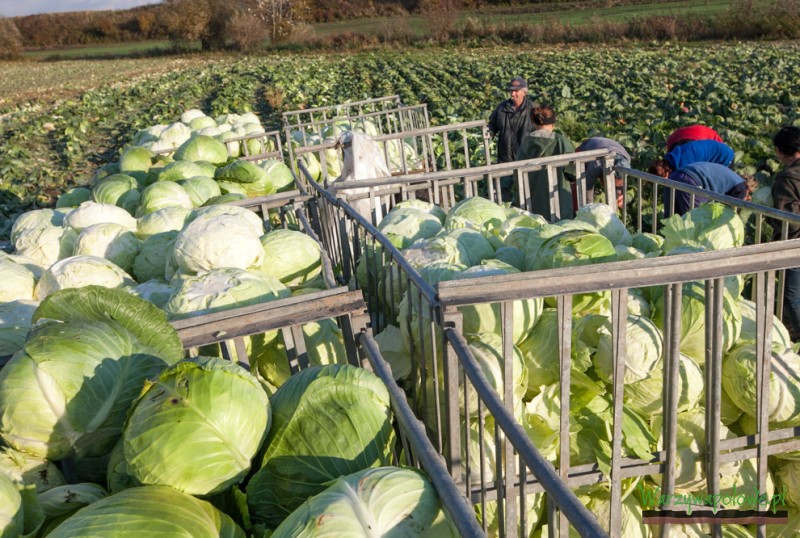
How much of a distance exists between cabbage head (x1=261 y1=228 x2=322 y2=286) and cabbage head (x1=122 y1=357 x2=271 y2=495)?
1.56 m

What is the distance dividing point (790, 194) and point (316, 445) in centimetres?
411

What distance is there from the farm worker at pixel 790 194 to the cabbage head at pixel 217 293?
337cm

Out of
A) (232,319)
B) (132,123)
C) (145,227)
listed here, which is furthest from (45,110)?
(232,319)

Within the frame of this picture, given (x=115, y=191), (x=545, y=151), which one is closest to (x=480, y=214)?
(x=545, y=151)

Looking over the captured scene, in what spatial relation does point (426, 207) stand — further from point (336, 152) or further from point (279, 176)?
point (336, 152)

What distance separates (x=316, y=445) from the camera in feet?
6.02

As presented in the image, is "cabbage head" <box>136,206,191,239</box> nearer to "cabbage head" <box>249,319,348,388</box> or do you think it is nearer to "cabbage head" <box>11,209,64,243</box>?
"cabbage head" <box>11,209,64,243</box>

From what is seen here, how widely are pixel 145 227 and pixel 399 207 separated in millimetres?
1794

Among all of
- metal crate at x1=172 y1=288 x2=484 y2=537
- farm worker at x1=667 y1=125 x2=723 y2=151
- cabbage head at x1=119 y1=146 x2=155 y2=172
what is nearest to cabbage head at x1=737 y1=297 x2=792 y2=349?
metal crate at x1=172 y1=288 x2=484 y2=537

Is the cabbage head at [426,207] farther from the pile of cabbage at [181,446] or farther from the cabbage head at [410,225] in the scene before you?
the pile of cabbage at [181,446]

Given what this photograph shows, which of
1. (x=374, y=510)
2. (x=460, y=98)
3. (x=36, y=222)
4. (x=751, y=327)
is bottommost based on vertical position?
(x=751, y=327)

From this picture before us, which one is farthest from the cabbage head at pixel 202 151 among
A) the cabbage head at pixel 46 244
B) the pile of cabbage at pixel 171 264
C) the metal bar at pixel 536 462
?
the metal bar at pixel 536 462

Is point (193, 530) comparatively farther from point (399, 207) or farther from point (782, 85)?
point (782, 85)

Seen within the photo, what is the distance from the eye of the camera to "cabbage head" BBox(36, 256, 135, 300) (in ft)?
10.3
